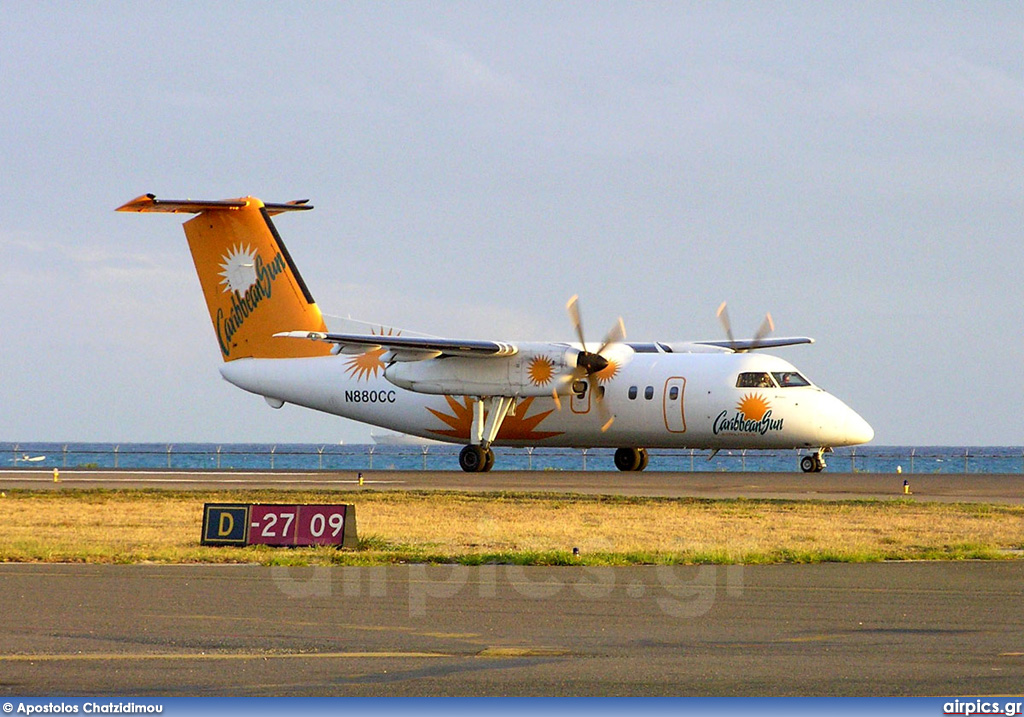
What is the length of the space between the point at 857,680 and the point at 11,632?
6488mm

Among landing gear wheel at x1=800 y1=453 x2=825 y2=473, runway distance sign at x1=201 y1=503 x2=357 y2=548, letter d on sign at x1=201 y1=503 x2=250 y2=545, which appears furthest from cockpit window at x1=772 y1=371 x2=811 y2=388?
letter d on sign at x1=201 y1=503 x2=250 y2=545

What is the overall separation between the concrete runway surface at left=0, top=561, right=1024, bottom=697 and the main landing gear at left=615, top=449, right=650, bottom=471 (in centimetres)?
2638

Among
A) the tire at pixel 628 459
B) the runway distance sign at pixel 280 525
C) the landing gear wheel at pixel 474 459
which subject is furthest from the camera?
the tire at pixel 628 459

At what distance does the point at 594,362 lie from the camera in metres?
38.3

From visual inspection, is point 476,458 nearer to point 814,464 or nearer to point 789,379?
point 789,379

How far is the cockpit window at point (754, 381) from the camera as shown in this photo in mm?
37688

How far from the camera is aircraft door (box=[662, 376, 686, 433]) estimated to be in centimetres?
3828

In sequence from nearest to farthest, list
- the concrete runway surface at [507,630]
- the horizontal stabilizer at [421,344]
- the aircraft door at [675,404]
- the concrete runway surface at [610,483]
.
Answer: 1. the concrete runway surface at [507,630]
2. the concrete runway surface at [610,483]
3. the horizontal stabilizer at [421,344]
4. the aircraft door at [675,404]

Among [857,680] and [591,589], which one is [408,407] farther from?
[857,680]

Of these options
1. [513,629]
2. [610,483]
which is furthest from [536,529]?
[610,483]

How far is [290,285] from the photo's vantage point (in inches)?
1688

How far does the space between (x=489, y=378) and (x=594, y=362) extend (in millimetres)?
3249

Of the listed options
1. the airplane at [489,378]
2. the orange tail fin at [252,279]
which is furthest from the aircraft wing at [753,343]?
the orange tail fin at [252,279]

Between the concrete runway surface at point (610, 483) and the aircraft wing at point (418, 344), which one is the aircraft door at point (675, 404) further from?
the aircraft wing at point (418, 344)
